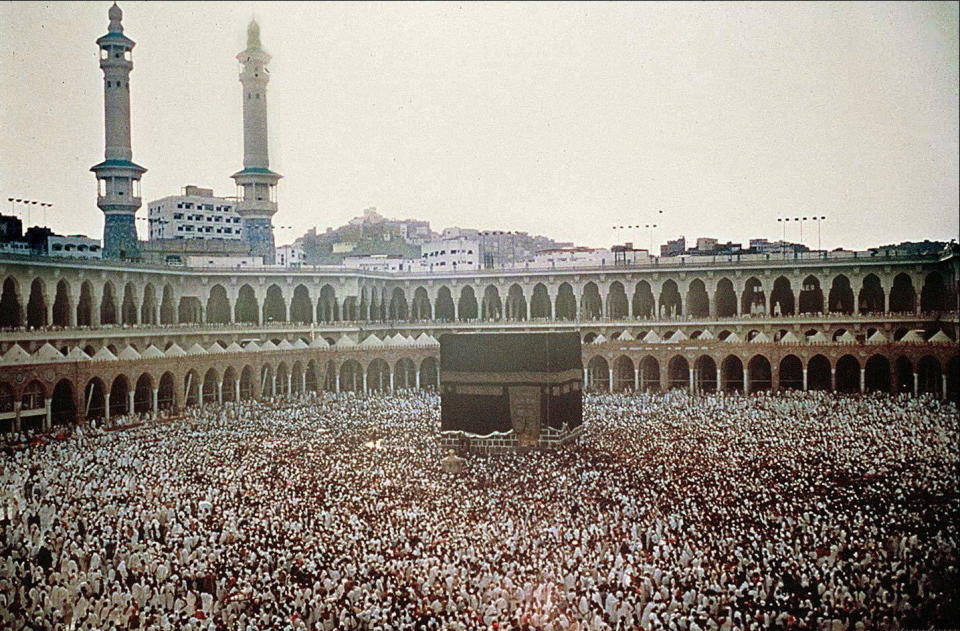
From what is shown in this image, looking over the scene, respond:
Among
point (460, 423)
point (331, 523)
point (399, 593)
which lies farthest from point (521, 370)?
point (399, 593)

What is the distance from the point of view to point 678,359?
124ft

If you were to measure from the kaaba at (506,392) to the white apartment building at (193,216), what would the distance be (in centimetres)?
3725

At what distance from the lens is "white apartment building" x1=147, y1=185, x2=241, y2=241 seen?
56.2 metres

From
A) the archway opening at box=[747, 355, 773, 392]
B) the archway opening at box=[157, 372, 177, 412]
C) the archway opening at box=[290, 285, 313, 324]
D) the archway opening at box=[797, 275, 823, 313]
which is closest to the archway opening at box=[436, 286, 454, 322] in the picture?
the archway opening at box=[290, 285, 313, 324]

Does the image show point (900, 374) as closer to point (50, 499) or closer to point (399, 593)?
point (399, 593)

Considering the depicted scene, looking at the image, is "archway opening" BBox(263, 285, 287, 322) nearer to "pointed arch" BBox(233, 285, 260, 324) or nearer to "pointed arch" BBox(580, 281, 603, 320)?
"pointed arch" BBox(233, 285, 260, 324)

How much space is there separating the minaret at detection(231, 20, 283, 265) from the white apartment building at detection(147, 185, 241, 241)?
602 inches

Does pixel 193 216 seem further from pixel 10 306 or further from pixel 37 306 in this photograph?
pixel 10 306

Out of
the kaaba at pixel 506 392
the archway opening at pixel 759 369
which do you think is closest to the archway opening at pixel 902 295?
the archway opening at pixel 759 369

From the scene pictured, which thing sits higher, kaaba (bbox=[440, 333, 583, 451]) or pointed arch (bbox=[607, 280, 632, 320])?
pointed arch (bbox=[607, 280, 632, 320])

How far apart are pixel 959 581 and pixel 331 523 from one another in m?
9.74

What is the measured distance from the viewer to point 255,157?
40.6 m

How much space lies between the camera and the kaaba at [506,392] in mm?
21797

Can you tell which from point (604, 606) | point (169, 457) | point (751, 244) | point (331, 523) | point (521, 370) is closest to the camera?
point (604, 606)
